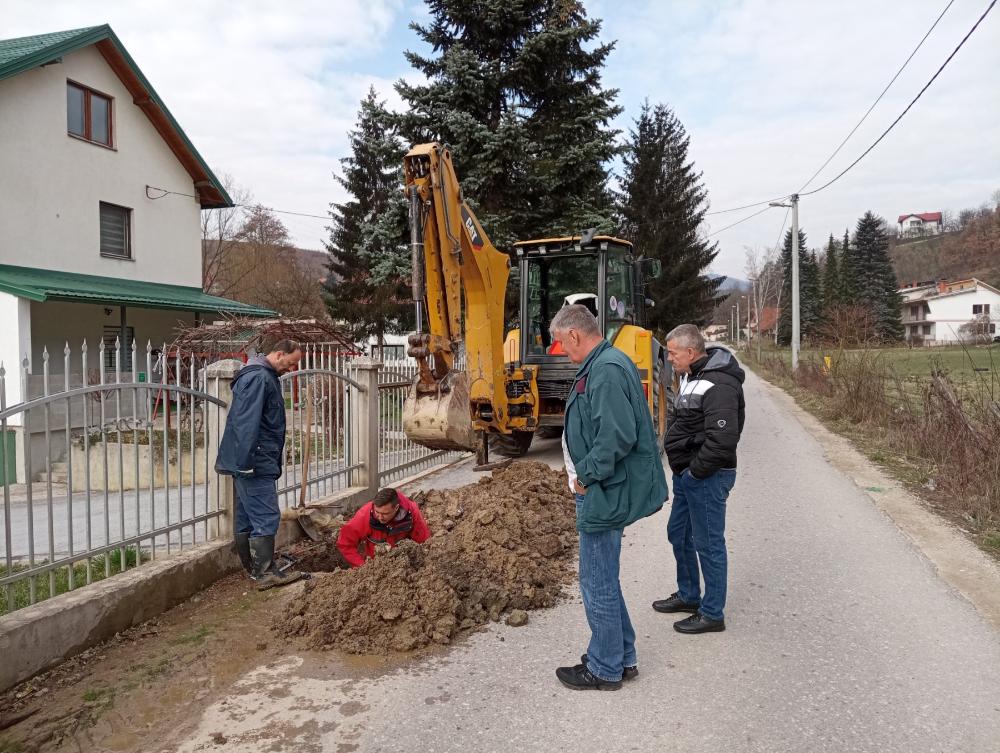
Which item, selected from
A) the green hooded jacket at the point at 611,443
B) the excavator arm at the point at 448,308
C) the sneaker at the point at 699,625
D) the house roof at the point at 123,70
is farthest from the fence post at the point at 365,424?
the house roof at the point at 123,70

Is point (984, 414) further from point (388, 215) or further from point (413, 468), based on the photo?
point (388, 215)

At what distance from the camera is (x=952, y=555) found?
5.71 meters

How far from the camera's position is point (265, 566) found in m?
5.15

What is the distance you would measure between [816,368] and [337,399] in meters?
16.5

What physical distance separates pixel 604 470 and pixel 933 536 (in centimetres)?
458

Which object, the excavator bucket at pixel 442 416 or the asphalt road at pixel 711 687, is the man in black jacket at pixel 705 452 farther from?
the excavator bucket at pixel 442 416

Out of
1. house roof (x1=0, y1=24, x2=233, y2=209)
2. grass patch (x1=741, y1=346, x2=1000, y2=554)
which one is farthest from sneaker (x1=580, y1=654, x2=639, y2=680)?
house roof (x1=0, y1=24, x2=233, y2=209)

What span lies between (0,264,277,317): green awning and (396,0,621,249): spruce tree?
292 inches

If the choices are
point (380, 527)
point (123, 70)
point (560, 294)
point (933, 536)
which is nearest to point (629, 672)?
point (380, 527)

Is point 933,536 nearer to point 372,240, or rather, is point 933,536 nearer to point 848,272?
point 372,240

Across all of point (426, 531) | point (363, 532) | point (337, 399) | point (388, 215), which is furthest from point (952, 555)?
point (388, 215)

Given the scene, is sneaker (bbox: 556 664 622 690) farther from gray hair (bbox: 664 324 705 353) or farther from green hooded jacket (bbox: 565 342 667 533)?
gray hair (bbox: 664 324 705 353)

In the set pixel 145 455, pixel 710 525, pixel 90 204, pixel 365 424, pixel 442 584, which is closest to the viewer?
pixel 710 525

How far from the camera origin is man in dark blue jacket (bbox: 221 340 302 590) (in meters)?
4.87
